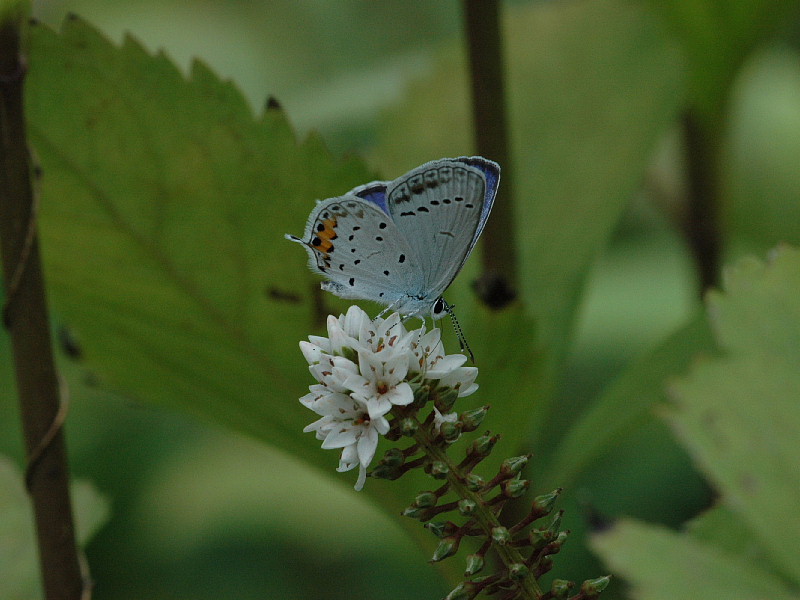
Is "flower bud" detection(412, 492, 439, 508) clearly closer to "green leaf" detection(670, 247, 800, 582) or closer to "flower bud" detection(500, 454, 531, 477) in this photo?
"flower bud" detection(500, 454, 531, 477)

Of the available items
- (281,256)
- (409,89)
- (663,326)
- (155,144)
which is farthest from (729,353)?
(663,326)

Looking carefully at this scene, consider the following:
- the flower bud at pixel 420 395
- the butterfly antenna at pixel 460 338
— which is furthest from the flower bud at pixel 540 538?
the butterfly antenna at pixel 460 338

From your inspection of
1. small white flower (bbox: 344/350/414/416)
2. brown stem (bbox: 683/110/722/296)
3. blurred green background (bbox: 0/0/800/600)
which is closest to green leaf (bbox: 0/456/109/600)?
blurred green background (bbox: 0/0/800/600)

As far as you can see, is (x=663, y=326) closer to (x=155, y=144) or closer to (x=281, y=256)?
(x=281, y=256)

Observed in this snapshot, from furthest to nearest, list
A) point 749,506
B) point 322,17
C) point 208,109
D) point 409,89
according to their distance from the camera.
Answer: point 322,17 → point 409,89 → point 208,109 → point 749,506

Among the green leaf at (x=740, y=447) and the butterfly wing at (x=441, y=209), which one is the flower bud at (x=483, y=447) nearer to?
the green leaf at (x=740, y=447)

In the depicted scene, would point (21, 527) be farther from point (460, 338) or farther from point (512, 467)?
point (512, 467)
